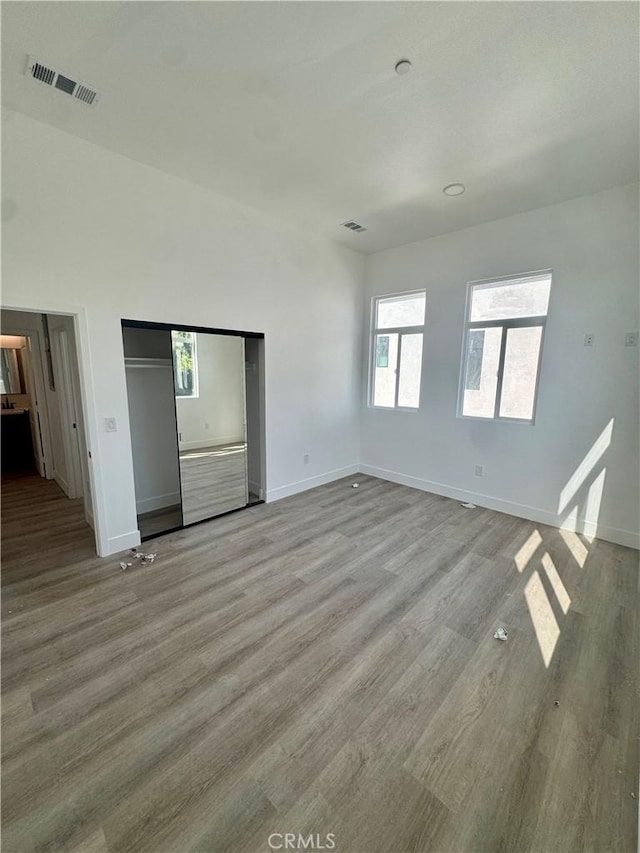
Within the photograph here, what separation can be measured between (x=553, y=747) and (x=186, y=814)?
1.60 meters

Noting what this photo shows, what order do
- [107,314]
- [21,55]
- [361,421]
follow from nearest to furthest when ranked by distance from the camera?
[21,55] < [107,314] < [361,421]

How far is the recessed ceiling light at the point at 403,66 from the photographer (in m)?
1.88

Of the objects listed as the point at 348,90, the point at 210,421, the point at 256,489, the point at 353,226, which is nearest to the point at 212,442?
the point at 210,421

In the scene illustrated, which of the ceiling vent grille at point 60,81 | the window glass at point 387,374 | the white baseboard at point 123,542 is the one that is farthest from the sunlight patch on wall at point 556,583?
the ceiling vent grille at point 60,81

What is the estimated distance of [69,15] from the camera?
1.67 metres

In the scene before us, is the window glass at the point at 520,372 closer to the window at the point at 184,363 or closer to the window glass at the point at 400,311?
the window glass at the point at 400,311

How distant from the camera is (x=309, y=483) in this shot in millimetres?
4789

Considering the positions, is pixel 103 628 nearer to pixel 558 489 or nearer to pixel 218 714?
pixel 218 714

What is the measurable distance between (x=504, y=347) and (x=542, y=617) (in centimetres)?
283

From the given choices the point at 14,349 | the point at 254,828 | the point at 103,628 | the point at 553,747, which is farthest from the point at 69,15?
the point at 14,349

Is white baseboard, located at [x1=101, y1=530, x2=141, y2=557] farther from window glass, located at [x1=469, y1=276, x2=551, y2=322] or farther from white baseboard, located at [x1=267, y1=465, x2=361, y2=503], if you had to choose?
window glass, located at [x1=469, y1=276, x2=551, y2=322]

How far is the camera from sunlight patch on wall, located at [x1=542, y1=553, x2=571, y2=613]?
8.11 ft

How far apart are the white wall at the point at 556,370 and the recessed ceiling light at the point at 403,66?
2439 millimetres

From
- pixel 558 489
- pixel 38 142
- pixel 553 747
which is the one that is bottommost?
pixel 553 747
